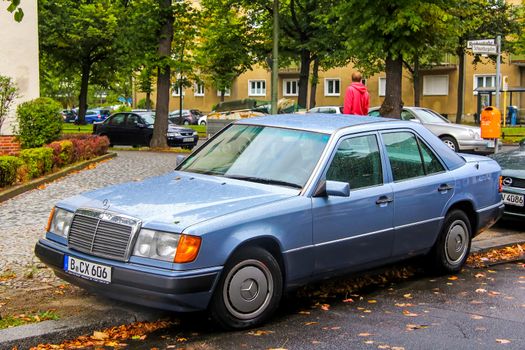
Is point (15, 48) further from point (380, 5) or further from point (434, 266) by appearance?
point (434, 266)

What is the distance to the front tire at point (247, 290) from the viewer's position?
201 inches

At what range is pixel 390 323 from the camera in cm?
550

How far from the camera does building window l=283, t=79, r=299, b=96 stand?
6562cm

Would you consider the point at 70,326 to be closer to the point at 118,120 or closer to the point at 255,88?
the point at 118,120

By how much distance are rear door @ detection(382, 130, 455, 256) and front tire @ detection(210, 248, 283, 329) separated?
1.58m

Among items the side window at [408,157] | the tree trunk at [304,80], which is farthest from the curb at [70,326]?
the tree trunk at [304,80]

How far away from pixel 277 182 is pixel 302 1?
28.1 meters

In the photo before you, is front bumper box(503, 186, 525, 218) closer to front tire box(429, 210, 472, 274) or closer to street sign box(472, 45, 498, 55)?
front tire box(429, 210, 472, 274)

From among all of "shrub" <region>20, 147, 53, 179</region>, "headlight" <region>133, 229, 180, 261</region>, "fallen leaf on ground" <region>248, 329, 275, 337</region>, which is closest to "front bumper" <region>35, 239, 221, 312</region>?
"headlight" <region>133, 229, 180, 261</region>

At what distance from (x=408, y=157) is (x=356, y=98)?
17.6 ft

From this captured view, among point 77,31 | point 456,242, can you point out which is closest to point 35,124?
point 456,242

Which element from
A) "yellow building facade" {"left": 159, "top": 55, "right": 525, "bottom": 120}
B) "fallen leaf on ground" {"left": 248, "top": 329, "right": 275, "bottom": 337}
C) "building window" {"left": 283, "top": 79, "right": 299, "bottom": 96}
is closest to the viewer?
"fallen leaf on ground" {"left": 248, "top": 329, "right": 275, "bottom": 337}

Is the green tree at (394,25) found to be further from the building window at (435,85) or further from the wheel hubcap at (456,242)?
the building window at (435,85)

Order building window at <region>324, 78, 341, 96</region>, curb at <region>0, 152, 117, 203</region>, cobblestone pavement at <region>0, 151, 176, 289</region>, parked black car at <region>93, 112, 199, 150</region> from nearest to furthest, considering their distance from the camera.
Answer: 1. cobblestone pavement at <region>0, 151, 176, 289</region>
2. curb at <region>0, 152, 117, 203</region>
3. parked black car at <region>93, 112, 199, 150</region>
4. building window at <region>324, 78, 341, 96</region>
